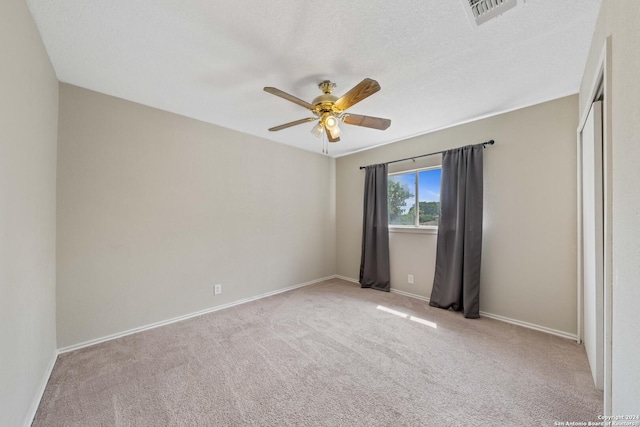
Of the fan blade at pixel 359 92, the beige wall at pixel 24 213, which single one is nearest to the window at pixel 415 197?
the fan blade at pixel 359 92

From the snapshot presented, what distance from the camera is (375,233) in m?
4.06

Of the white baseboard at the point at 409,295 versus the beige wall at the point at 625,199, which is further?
the white baseboard at the point at 409,295

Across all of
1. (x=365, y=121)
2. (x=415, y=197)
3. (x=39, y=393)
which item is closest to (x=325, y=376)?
(x=39, y=393)

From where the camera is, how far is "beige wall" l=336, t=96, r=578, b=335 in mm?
2422

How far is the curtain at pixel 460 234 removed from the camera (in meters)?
2.91

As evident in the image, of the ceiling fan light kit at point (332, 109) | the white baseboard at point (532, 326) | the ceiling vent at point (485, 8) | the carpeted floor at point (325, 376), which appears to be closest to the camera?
the ceiling vent at point (485, 8)

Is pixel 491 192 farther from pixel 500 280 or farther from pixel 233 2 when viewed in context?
pixel 233 2

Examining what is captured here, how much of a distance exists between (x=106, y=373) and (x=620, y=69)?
3515 millimetres

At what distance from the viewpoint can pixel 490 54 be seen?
1.80 metres

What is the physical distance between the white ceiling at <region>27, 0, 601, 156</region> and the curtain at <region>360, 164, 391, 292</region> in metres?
1.49

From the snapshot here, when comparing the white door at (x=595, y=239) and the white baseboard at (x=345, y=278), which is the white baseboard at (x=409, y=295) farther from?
the white door at (x=595, y=239)

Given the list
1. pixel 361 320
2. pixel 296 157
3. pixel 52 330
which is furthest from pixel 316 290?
pixel 52 330

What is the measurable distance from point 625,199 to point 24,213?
2.97 m

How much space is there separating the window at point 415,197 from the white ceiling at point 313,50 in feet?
3.66
